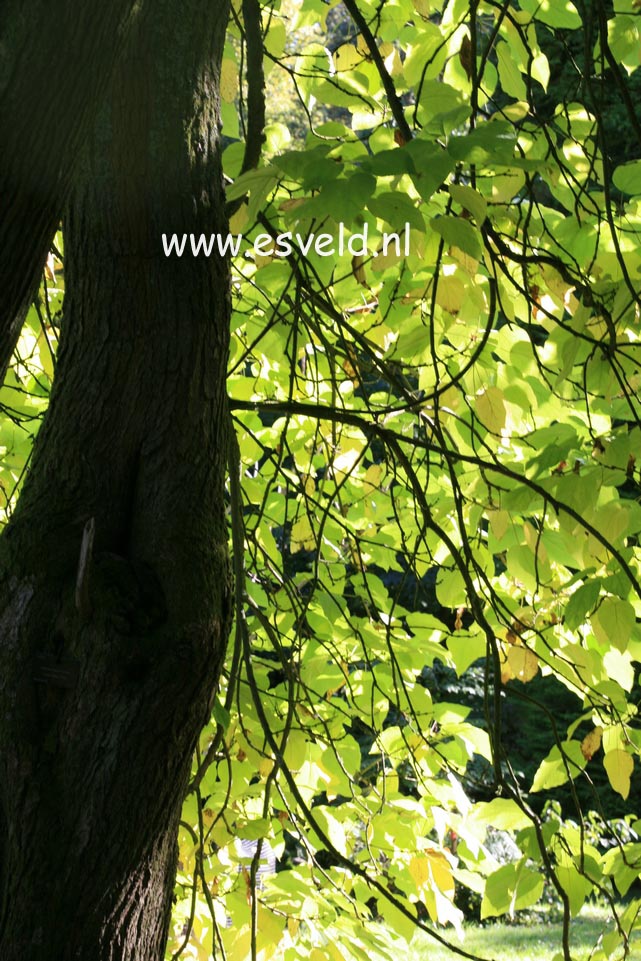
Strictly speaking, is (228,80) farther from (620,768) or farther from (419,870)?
(419,870)

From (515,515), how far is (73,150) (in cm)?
145

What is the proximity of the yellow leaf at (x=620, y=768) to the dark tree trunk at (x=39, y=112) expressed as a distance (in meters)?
1.35

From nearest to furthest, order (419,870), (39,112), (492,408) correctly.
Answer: (39,112) < (492,408) < (419,870)

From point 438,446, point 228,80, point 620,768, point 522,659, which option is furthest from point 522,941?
point 228,80

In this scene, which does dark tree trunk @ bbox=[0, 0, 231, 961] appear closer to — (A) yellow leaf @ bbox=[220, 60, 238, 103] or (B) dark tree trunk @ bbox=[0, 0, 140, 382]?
(B) dark tree trunk @ bbox=[0, 0, 140, 382]

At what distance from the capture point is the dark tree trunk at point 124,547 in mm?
1091

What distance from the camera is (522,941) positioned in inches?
291

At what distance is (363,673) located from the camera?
2.47 metres

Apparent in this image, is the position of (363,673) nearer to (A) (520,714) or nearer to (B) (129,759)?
(B) (129,759)

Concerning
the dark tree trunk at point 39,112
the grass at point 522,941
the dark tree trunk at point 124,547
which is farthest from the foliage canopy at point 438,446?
the grass at point 522,941

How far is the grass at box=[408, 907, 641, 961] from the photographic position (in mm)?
6699

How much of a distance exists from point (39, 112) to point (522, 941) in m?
7.76

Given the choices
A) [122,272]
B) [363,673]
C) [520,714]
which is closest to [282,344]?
[363,673]

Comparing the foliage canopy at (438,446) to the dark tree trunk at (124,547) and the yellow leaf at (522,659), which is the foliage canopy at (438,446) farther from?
the dark tree trunk at (124,547)
